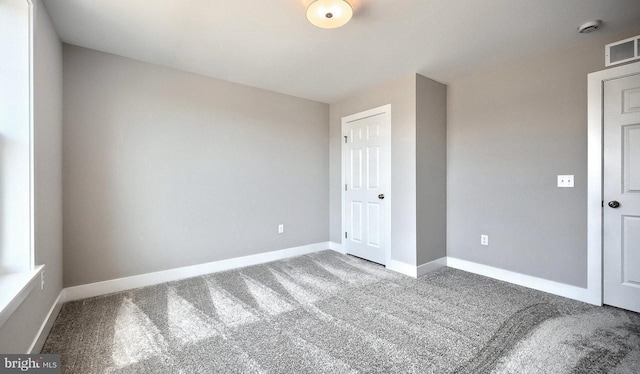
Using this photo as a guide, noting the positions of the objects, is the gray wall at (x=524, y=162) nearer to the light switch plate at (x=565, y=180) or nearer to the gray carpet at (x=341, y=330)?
the light switch plate at (x=565, y=180)

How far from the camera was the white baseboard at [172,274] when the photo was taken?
2.64 meters

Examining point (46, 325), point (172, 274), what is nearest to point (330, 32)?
point (172, 274)

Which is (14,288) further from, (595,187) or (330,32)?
(595,187)

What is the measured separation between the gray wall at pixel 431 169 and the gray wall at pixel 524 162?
11cm

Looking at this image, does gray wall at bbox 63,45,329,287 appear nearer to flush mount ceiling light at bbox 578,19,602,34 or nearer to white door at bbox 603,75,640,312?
flush mount ceiling light at bbox 578,19,602,34

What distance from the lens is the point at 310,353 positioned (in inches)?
70.4

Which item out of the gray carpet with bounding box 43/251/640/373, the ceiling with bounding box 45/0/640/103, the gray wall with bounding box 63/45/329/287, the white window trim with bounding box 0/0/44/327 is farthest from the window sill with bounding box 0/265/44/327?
the ceiling with bounding box 45/0/640/103

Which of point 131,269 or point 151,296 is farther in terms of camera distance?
point 131,269

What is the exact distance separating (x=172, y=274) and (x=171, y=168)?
1214 millimetres

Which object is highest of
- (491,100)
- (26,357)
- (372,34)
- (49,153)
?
(372,34)

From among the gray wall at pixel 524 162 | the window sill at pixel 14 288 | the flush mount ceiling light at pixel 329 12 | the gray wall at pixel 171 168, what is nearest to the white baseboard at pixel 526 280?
the gray wall at pixel 524 162

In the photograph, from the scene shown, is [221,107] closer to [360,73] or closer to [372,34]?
[360,73]

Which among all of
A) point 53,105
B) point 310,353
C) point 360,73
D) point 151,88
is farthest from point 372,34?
point 53,105

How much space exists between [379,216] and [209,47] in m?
2.81
